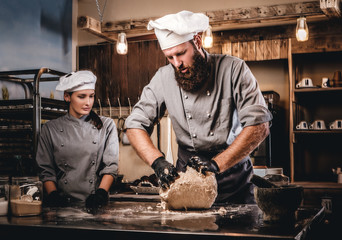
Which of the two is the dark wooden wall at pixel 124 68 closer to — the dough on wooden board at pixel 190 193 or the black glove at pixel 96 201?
the black glove at pixel 96 201

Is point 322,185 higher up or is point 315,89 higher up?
point 315,89

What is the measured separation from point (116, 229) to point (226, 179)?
99 cm

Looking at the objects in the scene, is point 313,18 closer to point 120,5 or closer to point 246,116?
point 120,5

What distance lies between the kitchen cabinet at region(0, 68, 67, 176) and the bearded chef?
1654 millimetres

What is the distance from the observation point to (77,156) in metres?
2.81

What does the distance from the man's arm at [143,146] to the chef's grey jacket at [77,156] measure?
19.4 inches

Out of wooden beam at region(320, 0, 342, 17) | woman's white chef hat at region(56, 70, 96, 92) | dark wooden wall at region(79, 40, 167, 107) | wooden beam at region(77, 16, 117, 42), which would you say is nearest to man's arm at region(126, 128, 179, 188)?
woman's white chef hat at region(56, 70, 96, 92)

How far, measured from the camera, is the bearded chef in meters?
2.21

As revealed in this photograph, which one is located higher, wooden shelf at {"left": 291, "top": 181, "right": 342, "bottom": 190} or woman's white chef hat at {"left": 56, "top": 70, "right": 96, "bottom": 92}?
woman's white chef hat at {"left": 56, "top": 70, "right": 96, "bottom": 92}

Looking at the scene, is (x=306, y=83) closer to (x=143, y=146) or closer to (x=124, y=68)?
(x=124, y=68)

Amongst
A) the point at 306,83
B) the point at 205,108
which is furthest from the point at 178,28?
the point at 306,83

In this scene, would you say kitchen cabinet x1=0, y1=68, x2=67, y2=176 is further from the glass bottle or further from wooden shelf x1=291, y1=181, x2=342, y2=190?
wooden shelf x1=291, y1=181, x2=342, y2=190

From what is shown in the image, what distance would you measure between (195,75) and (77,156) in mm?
1023

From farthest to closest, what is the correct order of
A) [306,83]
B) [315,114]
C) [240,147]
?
[315,114] < [306,83] < [240,147]
